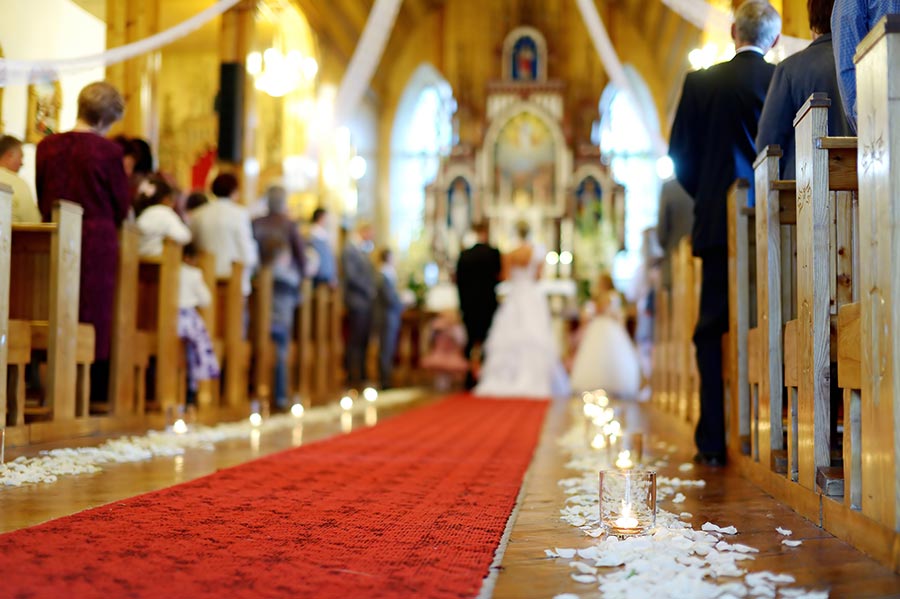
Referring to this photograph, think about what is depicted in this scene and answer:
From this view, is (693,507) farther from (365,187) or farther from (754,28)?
(365,187)

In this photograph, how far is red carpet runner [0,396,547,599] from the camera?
190cm

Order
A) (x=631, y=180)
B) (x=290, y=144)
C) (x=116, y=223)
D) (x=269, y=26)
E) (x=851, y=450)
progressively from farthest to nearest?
1. (x=631, y=180)
2. (x=290, y=144)
3. (x=269, y=26)
4. (x=116, y=223)
5. (x=851, y=450)

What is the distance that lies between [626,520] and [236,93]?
9.02 metres

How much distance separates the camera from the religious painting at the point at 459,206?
59.6ft

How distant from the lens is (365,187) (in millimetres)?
19438

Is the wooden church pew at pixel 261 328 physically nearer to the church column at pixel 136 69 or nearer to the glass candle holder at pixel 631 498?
the church column at pixel 136 69

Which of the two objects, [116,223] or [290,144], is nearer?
[116,223]

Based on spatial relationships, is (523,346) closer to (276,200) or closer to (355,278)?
(355,278)

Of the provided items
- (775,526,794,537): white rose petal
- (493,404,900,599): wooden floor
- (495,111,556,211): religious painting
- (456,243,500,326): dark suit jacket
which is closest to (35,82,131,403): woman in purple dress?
(493,404,900,599): wooden floor

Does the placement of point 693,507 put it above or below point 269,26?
below

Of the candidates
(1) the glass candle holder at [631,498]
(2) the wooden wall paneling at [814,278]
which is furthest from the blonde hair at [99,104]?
(1) the glass candle holder at [631,498]

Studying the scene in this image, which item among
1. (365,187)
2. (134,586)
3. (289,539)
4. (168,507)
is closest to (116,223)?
(168,507)

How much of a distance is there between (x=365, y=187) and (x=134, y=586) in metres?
17.8

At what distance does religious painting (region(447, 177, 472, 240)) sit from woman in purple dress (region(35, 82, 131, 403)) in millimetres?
12999
